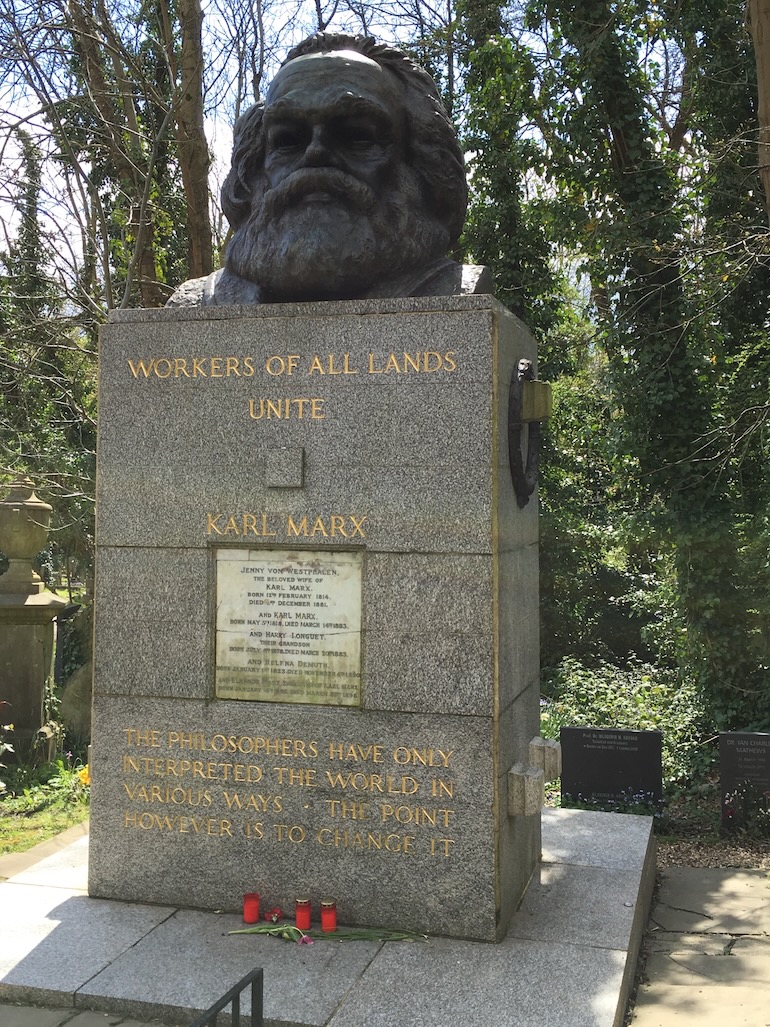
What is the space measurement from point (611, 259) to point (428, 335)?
6072 millimetres

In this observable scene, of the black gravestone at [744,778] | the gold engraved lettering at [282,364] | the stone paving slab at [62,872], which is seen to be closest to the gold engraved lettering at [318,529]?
the gold engraved lettering at [282,364]

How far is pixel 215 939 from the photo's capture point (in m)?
4.25

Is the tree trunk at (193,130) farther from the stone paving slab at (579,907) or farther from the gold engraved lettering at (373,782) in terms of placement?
the stone paving slab at (579,907)

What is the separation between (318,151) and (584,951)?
12.2 ft

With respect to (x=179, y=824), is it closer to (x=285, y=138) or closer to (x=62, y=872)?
(x=62, y=872)

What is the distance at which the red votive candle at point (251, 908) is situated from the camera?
4.40m

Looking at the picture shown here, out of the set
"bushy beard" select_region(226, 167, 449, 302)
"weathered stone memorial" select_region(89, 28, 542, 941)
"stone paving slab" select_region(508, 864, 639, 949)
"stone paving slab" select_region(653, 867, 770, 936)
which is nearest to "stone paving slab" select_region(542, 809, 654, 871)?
"stone paving slab" select_region(508, 864, 639, 949)

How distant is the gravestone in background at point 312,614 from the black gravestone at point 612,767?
289cm

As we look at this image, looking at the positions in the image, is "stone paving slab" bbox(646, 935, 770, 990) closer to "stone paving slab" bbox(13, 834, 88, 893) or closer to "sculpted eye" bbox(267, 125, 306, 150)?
"stone paving slab" bbox(13, 834, 88, 893)

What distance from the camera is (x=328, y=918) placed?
169 inches

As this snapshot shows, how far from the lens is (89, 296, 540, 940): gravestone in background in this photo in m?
4.36

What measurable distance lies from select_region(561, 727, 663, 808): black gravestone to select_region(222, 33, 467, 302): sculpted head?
13.5 feet

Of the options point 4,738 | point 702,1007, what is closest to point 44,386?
point 4,738

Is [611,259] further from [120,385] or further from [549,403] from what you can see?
[120,385]
